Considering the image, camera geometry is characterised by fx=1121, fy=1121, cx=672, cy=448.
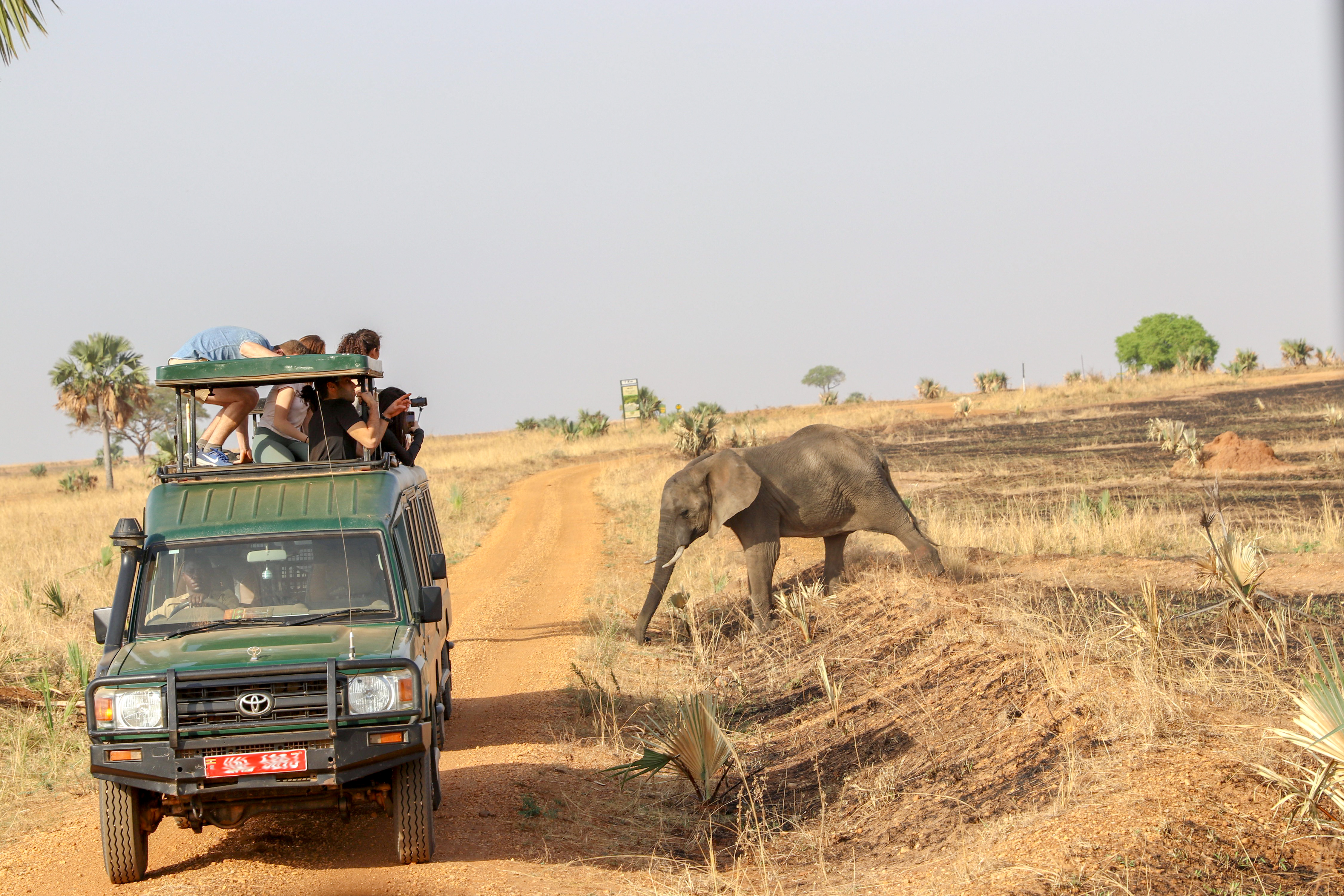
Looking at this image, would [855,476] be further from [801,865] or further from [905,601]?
[801,865]

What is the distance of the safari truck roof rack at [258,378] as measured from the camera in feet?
23.7

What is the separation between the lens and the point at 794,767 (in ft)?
27.2

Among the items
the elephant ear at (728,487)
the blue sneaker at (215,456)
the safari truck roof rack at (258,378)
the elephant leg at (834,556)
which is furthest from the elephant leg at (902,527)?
the blue sneaker at (215,456)

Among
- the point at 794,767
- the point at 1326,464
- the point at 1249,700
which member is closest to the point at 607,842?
the point at 794,767

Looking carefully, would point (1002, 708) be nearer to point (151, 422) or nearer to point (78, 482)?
point (78, 482)

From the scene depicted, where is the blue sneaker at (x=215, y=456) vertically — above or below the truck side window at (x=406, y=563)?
above

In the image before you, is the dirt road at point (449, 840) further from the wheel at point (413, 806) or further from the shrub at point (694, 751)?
the shrub at point (694, 751)

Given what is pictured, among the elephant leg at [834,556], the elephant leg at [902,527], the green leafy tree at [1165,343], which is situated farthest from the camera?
the green leafy tree at [1165,343]

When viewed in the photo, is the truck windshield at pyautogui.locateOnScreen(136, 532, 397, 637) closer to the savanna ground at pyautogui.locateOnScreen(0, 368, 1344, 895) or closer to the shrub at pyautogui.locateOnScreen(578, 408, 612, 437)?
the savanna ground at pyautogui.locateOnScreen(0, 368, 1344, 895)

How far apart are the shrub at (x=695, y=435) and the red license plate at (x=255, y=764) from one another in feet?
87.9

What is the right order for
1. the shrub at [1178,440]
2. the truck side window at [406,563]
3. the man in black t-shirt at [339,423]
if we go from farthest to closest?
1. the shrub at [1178,440]
2. the man in black t-shirt at [339,423]
3. the truck side window at [406,563]

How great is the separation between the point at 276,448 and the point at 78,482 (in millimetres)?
38737

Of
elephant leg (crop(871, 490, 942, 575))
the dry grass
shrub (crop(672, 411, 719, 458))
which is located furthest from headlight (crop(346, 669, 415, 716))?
shrub (crop(672, 411, 719, 458))

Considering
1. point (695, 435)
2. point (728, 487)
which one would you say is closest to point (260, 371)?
point (728, 487)
